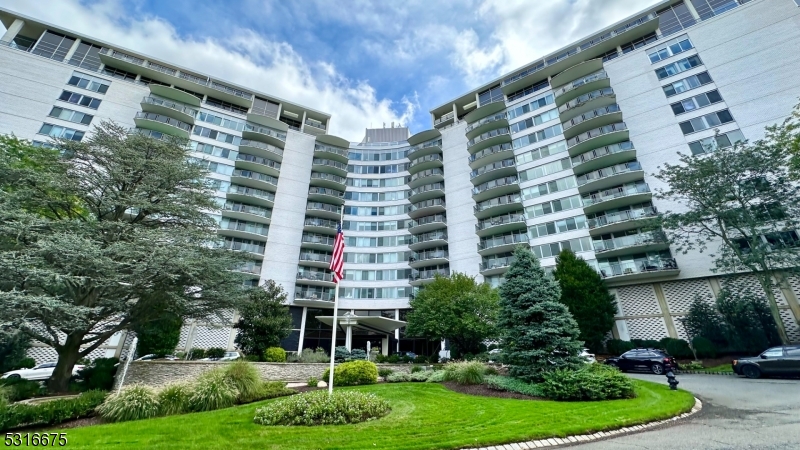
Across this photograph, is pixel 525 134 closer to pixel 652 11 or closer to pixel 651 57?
pixel 651 57

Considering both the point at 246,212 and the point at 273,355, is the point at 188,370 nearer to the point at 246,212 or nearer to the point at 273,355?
the point at 273,355

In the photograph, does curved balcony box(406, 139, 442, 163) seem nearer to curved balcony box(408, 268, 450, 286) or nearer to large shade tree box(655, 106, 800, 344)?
curved balcony box(408, 268, 450, 286)

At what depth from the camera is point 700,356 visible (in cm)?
2397

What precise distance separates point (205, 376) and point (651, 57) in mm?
49535

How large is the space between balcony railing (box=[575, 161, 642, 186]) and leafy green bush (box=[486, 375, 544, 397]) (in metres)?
27.8

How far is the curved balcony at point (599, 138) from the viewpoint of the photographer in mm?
33781

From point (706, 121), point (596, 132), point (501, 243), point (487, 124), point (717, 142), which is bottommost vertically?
point (501, 243)

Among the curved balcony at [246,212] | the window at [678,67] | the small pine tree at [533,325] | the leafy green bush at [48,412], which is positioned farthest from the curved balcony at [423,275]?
the leafy green bush at [48,412]

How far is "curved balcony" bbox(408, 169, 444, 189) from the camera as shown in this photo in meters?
46.7

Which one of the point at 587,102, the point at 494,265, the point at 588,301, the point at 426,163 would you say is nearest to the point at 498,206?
the point at 494,265

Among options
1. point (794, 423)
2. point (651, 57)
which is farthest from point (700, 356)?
point (651, 57)

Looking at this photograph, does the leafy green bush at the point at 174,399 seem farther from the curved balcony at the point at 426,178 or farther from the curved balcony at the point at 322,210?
the curved balcony at the point at 426,178

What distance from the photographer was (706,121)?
30688 mm

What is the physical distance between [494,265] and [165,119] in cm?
4403
